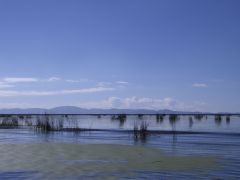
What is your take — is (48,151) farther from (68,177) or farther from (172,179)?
(172,179)

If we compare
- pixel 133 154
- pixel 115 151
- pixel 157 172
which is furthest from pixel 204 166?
pixel 115 151

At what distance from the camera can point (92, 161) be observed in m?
17.0

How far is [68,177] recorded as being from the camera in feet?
43.5

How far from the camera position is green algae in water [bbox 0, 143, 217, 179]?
14.5m

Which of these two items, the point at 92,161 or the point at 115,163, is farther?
the point at 92,161

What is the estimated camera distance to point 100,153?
1983cm

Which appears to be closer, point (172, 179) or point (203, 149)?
point (172, 179)

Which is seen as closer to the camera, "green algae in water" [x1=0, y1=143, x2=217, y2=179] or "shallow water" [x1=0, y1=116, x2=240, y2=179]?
"shallow water" [x1=0, y1=116, x2=240, y2=179]

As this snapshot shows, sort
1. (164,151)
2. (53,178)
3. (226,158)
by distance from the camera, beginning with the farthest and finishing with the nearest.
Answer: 1. (164,151)
2. (226,158)
3. (53,178)

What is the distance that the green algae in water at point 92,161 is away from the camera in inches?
571

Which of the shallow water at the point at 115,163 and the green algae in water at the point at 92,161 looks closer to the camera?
the shallow water at the point at 115,163

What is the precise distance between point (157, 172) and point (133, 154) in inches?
205

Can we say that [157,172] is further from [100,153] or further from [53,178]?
[100,153]

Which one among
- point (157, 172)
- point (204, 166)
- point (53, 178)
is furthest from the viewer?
point (204, 166)
